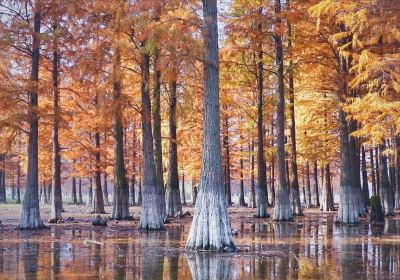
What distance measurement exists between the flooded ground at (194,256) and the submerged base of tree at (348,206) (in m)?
2.71


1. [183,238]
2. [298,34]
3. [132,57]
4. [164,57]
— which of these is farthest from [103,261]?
[298,34]

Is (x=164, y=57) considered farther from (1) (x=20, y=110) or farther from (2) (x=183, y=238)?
(1) (x=20, y=110)

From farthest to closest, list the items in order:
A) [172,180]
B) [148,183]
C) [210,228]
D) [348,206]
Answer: [172,180]
[348,206]
[148,183]
[210,228]

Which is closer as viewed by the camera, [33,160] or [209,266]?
[209,266]

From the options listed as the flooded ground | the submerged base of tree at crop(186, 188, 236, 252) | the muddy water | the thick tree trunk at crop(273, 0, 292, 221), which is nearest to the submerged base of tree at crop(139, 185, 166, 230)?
the flooded ground

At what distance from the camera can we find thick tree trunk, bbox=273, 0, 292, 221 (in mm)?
24703

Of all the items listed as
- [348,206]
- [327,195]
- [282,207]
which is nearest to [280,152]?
[282,207]

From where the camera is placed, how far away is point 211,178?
13711 millimetres

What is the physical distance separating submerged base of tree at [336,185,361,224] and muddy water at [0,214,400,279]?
300 centimetres

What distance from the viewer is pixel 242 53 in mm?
27375

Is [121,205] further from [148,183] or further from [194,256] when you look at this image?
[194,256]

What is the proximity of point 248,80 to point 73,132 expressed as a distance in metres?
11.3

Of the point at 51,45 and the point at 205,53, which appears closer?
the point at 205,53

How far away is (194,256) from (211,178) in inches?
88.6
